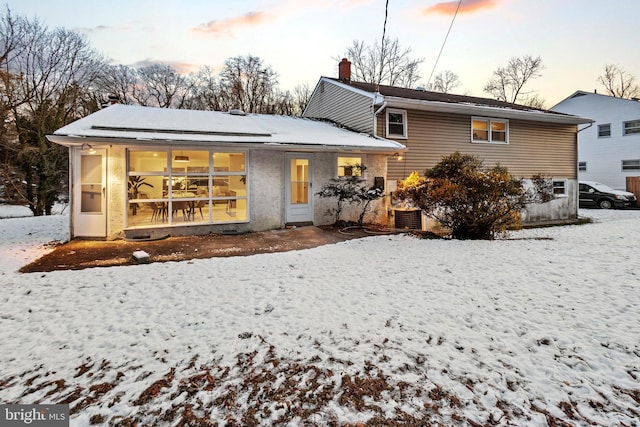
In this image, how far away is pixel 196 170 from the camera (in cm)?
913

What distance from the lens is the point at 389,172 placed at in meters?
11.6

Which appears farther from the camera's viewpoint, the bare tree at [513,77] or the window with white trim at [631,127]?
the bare tree at [513,77]

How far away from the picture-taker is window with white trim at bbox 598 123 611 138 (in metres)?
21.6

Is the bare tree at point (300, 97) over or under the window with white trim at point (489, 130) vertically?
over

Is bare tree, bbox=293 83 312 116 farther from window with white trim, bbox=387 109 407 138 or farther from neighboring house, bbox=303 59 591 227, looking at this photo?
window with white trim, bbox=387 109 407 138

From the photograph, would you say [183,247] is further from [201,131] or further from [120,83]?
[120,83]

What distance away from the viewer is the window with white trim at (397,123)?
Answer: 12.0 m

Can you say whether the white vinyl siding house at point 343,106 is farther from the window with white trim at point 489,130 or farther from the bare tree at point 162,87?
the bare tree at point 162,87

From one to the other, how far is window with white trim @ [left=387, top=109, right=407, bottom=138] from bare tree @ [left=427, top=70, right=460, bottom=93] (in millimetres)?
20143

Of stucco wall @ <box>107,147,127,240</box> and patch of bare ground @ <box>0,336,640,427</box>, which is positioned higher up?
stucco wall @ <box>107,147,127,240</box>

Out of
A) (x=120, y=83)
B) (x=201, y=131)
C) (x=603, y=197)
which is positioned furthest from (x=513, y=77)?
(x=120, y=83)

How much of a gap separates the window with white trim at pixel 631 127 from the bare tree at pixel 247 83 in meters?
24.0

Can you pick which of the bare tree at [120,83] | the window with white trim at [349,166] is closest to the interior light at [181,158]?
the window with white trim at [349,166]

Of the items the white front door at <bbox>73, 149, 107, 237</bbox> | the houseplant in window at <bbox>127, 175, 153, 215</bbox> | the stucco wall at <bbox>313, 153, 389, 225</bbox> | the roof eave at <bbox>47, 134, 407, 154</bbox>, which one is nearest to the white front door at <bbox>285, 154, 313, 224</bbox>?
the stucco wall at <bbox>313, 153, 389, 225</bbox>
